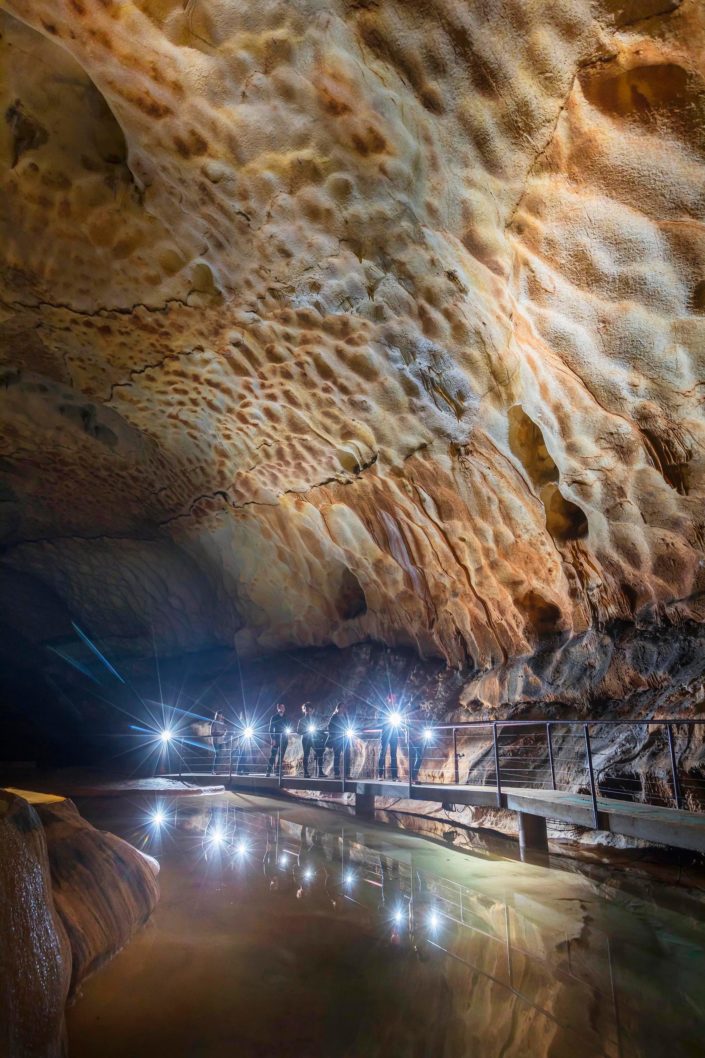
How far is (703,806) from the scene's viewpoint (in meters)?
4.75

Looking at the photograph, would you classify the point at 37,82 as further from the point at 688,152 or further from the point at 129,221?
the point at 688,152

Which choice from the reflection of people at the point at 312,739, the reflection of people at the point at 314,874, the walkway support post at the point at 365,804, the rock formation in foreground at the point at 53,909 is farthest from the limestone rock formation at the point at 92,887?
the reflection of people at the point at 312,739

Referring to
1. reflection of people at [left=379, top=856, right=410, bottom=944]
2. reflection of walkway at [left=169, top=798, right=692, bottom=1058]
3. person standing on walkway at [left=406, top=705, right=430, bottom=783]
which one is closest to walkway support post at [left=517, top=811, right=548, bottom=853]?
reflection of walkway at [left=169, top=798, right=692, bottom=1058]

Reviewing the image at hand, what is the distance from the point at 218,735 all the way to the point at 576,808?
907cm

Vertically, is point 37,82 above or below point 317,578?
above

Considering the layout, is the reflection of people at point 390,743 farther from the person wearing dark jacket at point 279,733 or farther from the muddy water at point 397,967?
the muddy water at point 397,967

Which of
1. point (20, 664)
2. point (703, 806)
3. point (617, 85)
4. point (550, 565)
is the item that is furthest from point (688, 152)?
point (20, 664)

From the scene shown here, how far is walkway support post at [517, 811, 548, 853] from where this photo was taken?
5648 mm

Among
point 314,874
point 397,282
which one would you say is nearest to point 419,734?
point 314,874

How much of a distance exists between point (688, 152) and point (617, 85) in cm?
61

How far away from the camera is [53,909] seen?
2.43 m

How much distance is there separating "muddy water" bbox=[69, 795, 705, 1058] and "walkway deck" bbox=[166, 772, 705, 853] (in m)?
0.40

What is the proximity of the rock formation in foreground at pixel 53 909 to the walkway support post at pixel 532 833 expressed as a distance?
342cm

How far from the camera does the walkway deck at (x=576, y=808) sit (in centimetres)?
390
